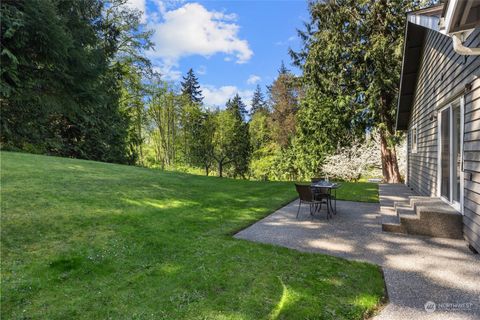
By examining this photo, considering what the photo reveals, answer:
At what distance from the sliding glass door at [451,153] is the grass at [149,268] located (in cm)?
254

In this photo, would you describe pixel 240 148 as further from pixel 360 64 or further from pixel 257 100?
pixel 360 64

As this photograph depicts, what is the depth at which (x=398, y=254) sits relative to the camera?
13.3ft

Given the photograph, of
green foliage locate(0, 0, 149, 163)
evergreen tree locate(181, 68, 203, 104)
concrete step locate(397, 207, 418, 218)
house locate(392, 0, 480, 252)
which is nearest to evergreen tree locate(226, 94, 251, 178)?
evergreen tree locate(181, 68, 203, 104)

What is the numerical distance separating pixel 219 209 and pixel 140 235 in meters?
2.59

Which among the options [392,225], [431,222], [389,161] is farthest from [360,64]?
[431,222]

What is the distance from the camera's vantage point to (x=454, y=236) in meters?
4.50

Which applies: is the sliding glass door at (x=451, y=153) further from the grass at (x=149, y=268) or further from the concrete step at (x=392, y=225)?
the grass at (x=149, y=268)

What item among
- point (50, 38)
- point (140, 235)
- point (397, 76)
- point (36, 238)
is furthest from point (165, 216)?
point (397, 76)

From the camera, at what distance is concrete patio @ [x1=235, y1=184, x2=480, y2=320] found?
2.72 m

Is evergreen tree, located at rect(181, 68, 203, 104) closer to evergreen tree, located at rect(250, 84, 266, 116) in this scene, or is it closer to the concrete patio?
evergreen tree, located at rect(250, 84, 266, 116)

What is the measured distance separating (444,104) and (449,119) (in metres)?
0.34

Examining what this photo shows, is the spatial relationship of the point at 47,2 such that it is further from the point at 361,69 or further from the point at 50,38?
the point at 361,69

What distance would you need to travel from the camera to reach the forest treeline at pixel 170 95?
150 inches

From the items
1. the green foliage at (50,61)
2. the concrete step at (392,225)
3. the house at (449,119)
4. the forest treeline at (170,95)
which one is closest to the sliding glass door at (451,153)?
the house at (449,119)
